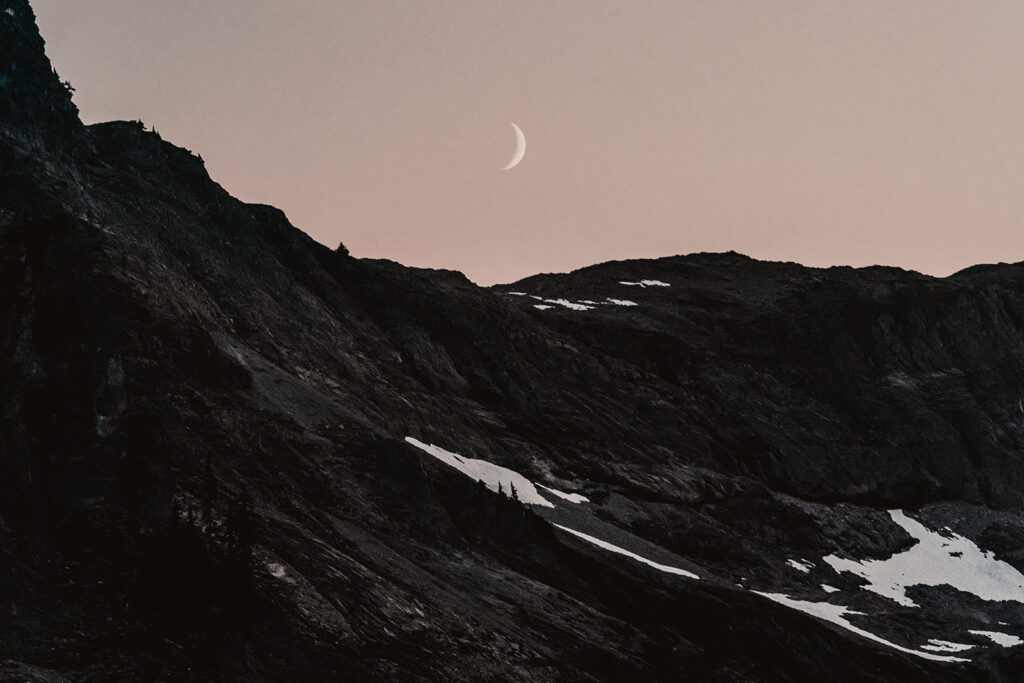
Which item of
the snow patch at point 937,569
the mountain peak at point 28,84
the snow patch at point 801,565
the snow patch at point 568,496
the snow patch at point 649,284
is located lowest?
the snow patch at point 801,565

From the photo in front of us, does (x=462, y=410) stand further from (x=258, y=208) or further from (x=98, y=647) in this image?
(x=98, y=647)

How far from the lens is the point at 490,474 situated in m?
54.8

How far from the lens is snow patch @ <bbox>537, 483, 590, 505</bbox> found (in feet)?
189

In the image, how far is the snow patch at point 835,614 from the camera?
5225 centimetres

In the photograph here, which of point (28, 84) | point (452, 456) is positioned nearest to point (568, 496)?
point (452, 456)

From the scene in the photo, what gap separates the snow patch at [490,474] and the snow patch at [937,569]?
57.0ft

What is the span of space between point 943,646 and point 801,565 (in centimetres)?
916

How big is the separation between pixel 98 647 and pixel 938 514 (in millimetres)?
55683

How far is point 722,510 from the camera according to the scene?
6438 centimetres

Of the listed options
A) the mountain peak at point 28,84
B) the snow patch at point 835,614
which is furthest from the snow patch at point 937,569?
the mountain peak at point 28,84

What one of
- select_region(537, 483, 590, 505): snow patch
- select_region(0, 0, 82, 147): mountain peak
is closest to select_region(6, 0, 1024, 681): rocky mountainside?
select_region(0, 0, 82, 147): mountain peak

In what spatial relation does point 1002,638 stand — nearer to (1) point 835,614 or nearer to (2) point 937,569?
(1) point 835,614

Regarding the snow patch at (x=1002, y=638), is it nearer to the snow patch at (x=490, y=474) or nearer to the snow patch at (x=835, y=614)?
the snow patch at (x=835, y=614)

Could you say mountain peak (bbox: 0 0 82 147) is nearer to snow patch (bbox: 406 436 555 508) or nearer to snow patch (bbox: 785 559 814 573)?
snow patch (bbox: 406 436 555 508)
